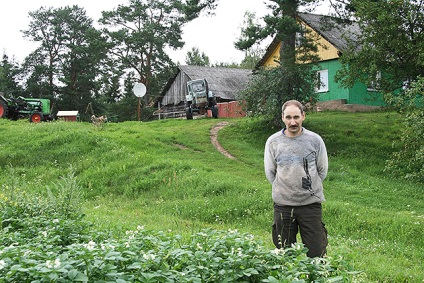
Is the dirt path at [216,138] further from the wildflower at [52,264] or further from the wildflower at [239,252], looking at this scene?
the wildflower at [52,264]

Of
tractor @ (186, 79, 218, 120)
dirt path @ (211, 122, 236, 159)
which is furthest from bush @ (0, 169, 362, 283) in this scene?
tractor @ (186, 79, 218, 120)

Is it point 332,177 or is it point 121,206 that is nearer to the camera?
point 121,206

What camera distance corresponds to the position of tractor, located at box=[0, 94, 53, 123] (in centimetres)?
3012

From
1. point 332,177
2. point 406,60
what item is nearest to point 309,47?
point 406,60

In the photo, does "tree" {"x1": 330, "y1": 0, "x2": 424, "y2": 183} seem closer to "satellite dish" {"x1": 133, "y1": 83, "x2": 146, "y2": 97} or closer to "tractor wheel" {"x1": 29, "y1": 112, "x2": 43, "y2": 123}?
"tractor wheel" {"x1": 29, "y1": 112, "x2": 43, "y2": 123}

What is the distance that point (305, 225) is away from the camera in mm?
4918

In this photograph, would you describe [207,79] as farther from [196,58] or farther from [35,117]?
[196,58]

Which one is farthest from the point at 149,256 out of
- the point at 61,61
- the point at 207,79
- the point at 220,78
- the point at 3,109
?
the point at 61,61

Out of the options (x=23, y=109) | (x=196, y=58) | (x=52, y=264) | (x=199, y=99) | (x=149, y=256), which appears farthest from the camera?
(x=196, y=58)

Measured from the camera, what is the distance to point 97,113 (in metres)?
52.5

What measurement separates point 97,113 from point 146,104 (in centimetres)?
607

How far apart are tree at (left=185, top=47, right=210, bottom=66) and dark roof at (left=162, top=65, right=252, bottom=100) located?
2975 cm

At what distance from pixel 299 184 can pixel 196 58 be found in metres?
73.2

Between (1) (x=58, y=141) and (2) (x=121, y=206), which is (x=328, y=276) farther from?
(1) (x=58, y=141)
